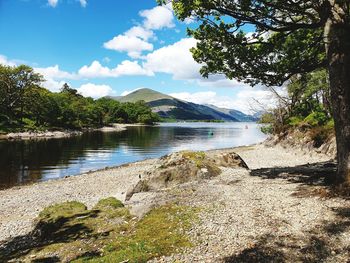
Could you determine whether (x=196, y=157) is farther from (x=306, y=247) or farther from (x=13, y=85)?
(x=13, y=85)

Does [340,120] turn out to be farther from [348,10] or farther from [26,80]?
[26,80]

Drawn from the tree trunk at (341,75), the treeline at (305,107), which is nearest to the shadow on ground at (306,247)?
the tree trunk at (341,75)

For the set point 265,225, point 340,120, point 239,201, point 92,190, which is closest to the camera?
point 265,225

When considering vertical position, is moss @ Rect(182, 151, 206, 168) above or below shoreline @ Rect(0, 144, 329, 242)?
above

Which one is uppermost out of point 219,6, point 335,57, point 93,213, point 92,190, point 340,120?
point 219,6

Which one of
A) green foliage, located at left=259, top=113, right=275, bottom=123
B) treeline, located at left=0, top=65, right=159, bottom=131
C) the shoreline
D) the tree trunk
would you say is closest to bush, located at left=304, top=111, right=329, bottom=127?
the shoreline

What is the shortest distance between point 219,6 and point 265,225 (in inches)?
470

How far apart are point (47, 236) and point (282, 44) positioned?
18001 mm

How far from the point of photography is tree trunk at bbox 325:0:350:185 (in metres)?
13.5

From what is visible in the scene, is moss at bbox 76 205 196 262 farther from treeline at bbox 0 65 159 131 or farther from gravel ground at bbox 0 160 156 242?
treeline at bbox 0 65 159 131

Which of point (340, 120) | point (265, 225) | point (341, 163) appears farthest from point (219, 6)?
point (265, 225)

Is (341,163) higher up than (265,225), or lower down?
higher up

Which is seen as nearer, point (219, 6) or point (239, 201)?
point (239, 201)

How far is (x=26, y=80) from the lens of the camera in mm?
115375
